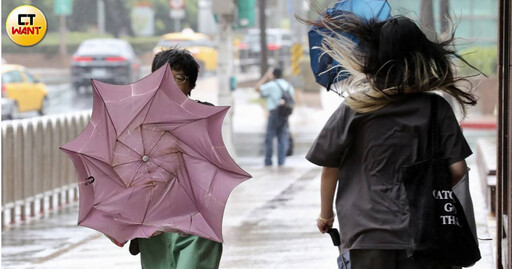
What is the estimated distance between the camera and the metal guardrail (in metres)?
11.9

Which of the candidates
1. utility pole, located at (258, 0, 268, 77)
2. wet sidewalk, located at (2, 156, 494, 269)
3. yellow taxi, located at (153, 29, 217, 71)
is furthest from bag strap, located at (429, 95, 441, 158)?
yellow taxi, located at (153, 29, 217, 71)

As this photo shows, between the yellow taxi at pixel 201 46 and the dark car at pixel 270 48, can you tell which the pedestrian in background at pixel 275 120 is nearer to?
the yellow taxi at pixel 201 46

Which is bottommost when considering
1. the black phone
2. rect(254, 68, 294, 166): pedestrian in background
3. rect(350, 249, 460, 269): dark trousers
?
rect(254, 68, 294, 166): pedestrian in background

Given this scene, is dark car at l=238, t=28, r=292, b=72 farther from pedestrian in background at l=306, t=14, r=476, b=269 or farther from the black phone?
pedestrian in background at l=306, t=14, r=476, b=269

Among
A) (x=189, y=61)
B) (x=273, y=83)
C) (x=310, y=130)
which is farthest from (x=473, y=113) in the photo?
(x=189, y=61)

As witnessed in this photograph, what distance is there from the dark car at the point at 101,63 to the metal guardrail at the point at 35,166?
69.4ft

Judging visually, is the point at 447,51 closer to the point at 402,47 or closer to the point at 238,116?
the point at 402,47

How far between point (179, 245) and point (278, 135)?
13.5 metres

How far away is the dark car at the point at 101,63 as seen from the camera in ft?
114

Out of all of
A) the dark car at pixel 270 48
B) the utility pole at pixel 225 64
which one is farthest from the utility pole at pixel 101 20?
the utility pole at pixel 225 64

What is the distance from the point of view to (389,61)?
4367 millimetres

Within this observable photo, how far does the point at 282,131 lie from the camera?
1869 centimetres

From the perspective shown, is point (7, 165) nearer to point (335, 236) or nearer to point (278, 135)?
point (278, 135)

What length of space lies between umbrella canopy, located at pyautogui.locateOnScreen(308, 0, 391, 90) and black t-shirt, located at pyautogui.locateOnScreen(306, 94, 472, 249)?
1.51 ft
